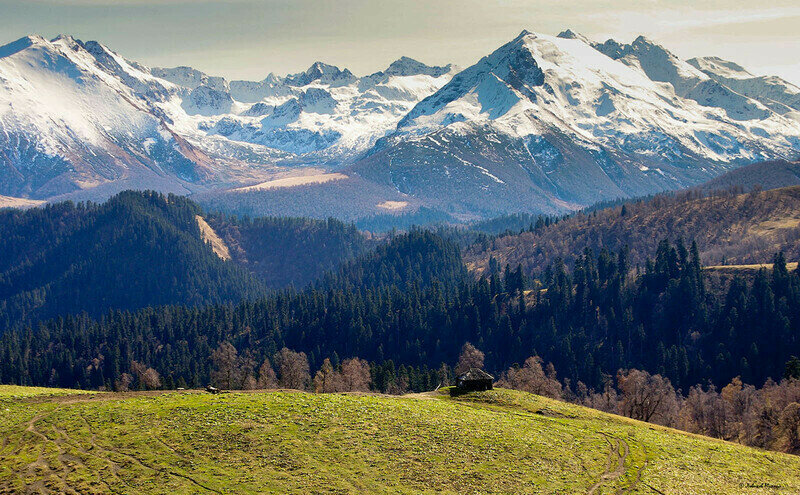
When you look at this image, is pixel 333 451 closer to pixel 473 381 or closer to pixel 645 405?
pixel 473 381

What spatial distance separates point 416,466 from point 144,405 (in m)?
39.6

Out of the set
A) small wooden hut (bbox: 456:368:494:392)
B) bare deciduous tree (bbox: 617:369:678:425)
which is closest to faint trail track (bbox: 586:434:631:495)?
small wooden hut (bbox: 456:368:494:392)

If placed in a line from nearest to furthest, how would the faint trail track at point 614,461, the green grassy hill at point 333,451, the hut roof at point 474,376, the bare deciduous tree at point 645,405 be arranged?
the green grassy hill at point 333,451, the faint trail track at point 614,461, the hut roof at point 474,376, the bare deciduous tree at point 645,405

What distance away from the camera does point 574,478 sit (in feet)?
282

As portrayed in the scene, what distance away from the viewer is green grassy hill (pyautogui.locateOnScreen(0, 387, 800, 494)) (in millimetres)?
79625

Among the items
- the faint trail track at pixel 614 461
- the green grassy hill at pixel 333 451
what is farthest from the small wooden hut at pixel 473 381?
the faint trail track at pixel 614 461

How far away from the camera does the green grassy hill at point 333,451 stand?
3135 inches

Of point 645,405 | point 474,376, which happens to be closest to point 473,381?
point 474,376

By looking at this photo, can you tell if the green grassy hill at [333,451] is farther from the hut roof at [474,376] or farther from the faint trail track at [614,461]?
the hut roof at [474,376]

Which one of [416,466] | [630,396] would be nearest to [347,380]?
[630,396]

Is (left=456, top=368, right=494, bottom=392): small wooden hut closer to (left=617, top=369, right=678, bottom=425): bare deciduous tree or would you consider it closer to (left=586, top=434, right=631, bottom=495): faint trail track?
(left=586, top=434, right=631, bottom=495): faint trail track

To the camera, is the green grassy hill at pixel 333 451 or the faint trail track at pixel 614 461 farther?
the faint trail track at pixel 614 461

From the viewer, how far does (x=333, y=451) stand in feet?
289

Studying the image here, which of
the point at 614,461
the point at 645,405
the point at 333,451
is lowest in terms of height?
the point at 645,405
